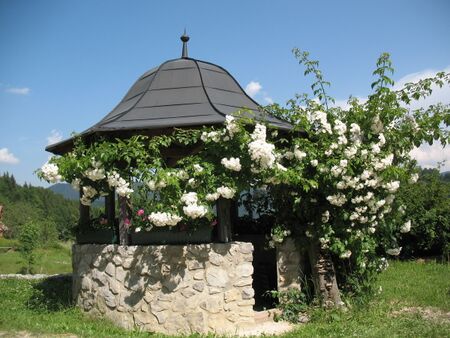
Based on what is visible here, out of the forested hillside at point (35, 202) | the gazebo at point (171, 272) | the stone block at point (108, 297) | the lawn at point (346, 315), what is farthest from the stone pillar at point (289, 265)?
the forested hillside at point (35, 202)

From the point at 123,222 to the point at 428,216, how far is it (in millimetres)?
7758

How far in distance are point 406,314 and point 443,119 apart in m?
Result: 2.75

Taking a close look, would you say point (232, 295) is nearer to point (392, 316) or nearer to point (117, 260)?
point (117, 260)

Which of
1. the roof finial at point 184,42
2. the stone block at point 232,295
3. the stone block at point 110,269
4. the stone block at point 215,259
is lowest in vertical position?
the stone block at point 232,295

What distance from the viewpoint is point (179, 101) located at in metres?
6.68

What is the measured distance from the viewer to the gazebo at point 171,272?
5449 mm

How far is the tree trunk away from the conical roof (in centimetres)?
184

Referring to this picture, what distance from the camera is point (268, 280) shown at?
703 centimetres

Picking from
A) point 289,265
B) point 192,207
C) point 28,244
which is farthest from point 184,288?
point 28,244

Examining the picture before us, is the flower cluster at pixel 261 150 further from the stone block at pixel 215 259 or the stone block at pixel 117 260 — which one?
the stone block at pixel 117 260

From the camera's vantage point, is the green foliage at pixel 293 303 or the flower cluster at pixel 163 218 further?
the green foliage at pixel 293 303

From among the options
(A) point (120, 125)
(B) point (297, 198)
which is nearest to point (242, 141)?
(B) point (297, 198)

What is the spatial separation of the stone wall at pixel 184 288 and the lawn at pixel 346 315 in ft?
1.05

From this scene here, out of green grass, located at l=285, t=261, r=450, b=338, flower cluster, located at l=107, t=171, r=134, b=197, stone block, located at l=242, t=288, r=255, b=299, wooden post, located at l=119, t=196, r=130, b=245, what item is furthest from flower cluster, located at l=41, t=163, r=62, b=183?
green grass, located at l=285, t=261, r=450, b=338
